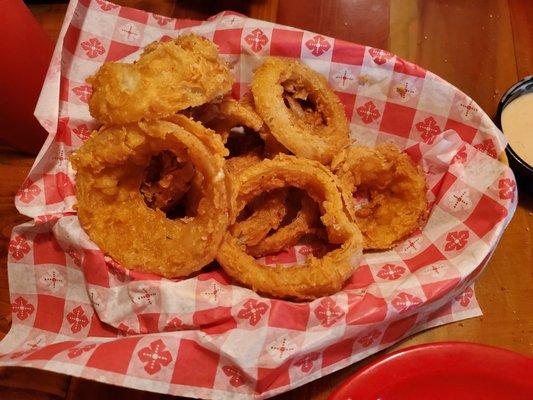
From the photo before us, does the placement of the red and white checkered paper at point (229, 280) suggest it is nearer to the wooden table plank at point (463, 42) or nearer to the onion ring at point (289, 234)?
the onion ring at point (289, 234)

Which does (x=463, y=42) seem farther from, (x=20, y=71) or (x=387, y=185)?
(x=20, y=71)

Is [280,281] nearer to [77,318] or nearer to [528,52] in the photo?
[77,318]

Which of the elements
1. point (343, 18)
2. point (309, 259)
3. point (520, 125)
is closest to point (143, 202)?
point (309, 259)

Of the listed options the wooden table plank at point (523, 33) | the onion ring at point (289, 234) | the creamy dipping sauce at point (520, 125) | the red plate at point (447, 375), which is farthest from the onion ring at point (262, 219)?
the wooden table plank at point (523, 33)

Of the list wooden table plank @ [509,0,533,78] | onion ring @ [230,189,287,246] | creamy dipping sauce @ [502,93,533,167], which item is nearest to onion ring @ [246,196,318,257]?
onion ring @ [230,189,287,246]

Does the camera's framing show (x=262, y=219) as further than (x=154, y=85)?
Yes

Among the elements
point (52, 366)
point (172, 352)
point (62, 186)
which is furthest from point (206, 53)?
point (52, 366)

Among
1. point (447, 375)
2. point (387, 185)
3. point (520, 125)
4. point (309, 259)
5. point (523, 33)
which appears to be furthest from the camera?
point (523, 33)
